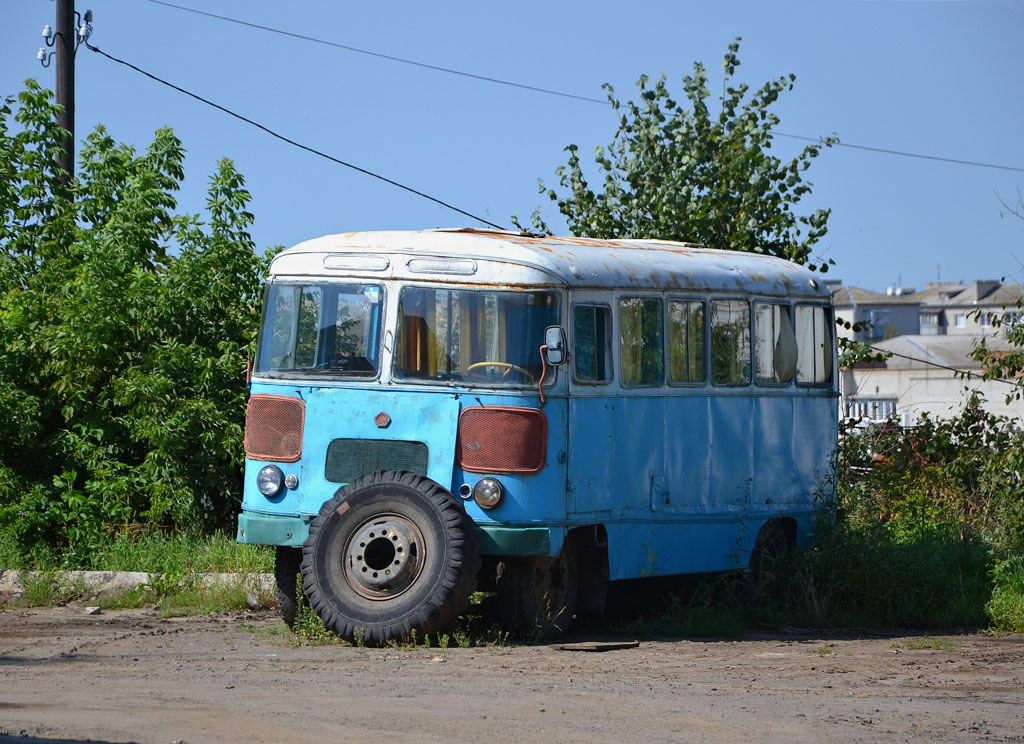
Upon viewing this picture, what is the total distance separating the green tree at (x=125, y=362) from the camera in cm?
1293

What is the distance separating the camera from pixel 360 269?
1020 centimetres

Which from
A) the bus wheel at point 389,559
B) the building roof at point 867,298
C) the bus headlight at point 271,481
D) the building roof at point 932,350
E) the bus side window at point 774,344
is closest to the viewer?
the bus wheel at point 389,559

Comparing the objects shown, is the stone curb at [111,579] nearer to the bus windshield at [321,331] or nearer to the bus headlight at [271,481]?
the bus headlight at [271,481]

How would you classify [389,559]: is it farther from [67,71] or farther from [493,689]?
[67,71]

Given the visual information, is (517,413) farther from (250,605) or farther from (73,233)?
(73,233)

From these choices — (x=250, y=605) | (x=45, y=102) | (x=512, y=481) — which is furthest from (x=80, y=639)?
(x=45, y=102)

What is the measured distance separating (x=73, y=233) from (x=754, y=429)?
7.44m

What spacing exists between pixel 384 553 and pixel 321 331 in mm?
1763

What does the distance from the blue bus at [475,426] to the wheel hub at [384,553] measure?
1 cm

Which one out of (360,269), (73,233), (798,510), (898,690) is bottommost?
(898,690)

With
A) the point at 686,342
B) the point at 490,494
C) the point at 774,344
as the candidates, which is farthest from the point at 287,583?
the point at 774,344

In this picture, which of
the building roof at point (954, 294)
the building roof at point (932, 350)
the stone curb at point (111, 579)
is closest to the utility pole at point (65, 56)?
the stone curb at point (111, 579)

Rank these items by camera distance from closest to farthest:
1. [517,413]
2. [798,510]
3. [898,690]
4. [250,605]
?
[898,690] < [517,413] < [250,605] < [798,510]

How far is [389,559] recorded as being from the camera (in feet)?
31.3
